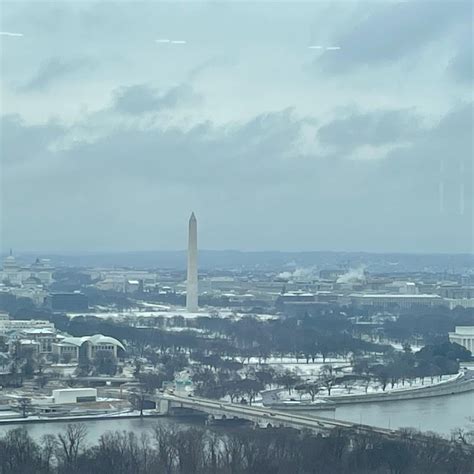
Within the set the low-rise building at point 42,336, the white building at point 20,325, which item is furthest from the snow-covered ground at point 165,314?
the low-rise building at point 42,336

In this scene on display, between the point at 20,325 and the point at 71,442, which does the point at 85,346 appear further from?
the point at 71,442

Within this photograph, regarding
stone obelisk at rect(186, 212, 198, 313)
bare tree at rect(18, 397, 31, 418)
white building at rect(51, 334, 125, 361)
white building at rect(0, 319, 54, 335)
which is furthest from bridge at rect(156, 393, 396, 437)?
stone obelisk at rect(186, 212, 198, 313)

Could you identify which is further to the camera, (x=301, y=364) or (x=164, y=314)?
(x=164, y=314)

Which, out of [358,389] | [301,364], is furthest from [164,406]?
[301,364]

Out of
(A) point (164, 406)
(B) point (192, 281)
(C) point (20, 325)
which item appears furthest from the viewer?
(B) point (192, 281)

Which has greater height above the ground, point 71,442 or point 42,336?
point 42,336

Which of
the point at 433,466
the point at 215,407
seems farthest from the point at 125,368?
the point at 433,466

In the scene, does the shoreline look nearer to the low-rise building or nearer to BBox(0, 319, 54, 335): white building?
the low-rise building
